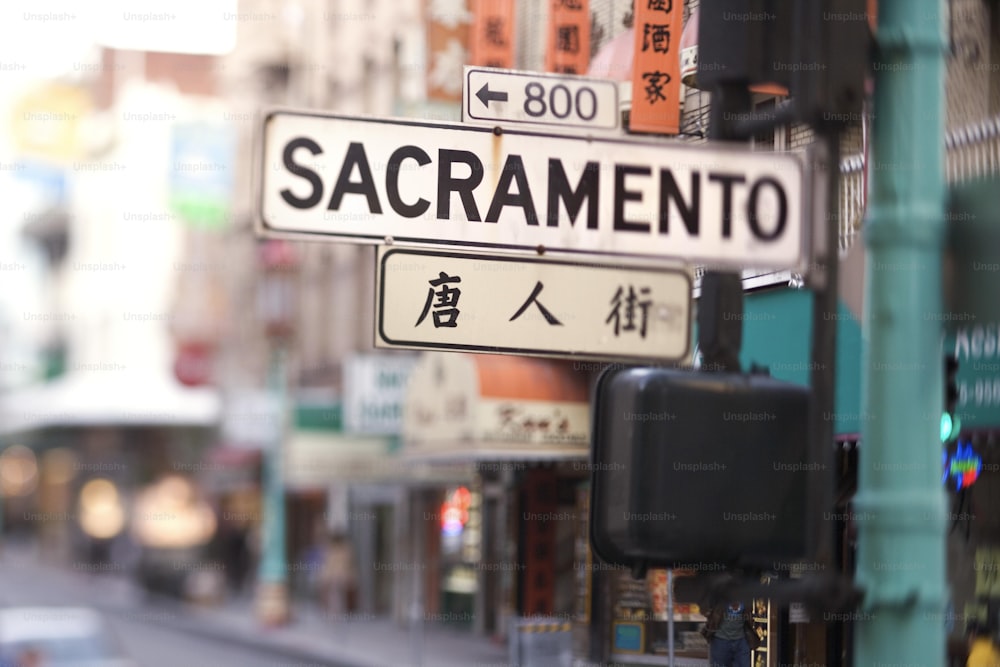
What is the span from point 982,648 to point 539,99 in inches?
236

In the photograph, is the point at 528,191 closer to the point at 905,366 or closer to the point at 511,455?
the point at 905,366

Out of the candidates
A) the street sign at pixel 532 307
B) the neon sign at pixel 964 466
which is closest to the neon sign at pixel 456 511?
the neon sign at pixel 964 466

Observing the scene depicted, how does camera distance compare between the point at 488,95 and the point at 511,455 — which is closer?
the point at 488,95

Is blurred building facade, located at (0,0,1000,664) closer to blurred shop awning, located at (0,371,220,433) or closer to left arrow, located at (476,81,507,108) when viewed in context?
blurred shop awning, located at (0,371,220,433)

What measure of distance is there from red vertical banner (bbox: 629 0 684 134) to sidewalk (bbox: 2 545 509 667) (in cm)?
1177

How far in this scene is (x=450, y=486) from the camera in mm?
27688

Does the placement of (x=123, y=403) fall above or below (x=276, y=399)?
below

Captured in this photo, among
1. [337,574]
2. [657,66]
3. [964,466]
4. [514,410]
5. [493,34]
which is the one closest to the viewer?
[657,66]

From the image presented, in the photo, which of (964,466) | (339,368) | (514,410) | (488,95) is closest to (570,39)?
(514,410)

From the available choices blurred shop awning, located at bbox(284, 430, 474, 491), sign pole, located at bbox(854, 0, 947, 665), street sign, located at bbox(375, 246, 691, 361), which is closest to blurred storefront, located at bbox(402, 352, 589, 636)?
blurred shop awning, located at bbox(284, 430, 474, 491)

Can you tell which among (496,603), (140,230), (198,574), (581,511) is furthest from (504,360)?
(140,230)

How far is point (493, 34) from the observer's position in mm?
17578

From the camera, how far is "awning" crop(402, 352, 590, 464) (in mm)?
19031

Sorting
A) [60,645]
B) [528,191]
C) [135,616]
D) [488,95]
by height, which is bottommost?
[135,616]
